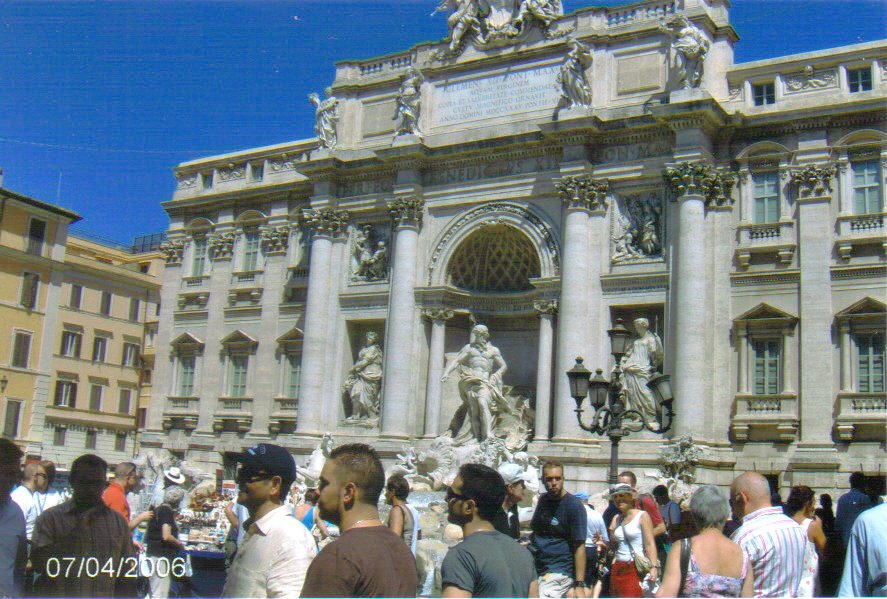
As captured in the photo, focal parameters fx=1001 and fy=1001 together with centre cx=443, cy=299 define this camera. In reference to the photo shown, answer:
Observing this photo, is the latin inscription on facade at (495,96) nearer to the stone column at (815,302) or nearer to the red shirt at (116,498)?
the stone column at (815,302)

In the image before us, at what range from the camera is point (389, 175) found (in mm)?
30891

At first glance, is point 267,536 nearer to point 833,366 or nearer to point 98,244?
point 833,366

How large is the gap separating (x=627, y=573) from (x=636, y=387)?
1508cm

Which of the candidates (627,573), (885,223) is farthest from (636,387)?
(627,573)

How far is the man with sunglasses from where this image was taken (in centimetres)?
571

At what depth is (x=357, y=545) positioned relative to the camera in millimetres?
5070

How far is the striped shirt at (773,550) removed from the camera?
7.10 metres

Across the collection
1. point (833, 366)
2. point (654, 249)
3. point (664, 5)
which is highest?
point (664, 5)

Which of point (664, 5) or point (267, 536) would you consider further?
point (664, 5)

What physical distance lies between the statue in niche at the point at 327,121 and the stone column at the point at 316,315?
2386 millimetres

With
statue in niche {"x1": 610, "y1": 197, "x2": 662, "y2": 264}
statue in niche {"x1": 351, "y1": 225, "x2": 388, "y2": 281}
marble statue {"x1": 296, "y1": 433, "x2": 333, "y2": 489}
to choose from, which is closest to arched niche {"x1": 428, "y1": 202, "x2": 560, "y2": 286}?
statue in niche {"x1": 610, "y1": 197, "x2": 662, "y2": 264}

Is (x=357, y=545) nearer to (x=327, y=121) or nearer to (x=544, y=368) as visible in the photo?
(x=544, y=368)

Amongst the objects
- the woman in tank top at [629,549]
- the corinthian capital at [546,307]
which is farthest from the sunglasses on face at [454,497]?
the corinthian capital at [546,307]

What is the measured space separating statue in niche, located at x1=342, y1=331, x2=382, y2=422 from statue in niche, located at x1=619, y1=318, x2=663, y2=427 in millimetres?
8219
